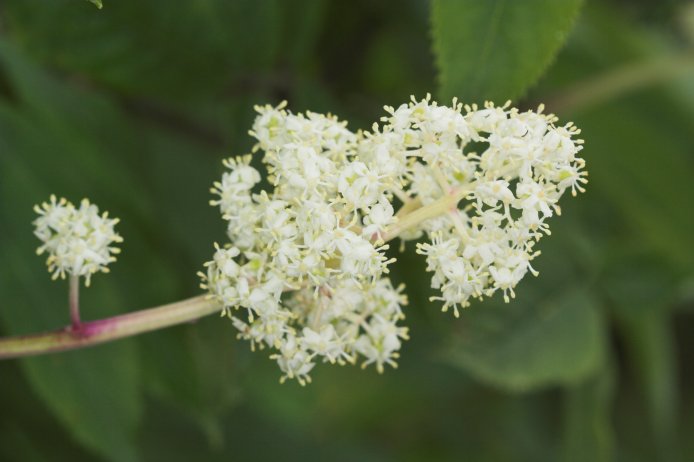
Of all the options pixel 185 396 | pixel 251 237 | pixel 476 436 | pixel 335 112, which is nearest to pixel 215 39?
pixel 335 112

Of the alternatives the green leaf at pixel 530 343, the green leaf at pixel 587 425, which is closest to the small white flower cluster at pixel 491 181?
the green leaf at pixel 530 343

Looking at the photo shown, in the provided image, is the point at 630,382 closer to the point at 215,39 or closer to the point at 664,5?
the point at 664,5

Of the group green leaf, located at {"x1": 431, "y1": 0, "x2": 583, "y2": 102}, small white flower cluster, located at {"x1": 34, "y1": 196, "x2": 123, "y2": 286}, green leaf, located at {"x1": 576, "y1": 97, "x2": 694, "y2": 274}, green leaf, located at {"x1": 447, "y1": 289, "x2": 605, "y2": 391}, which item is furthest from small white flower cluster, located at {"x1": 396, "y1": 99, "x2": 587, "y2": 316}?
green leaf, located at {"x1": 576, "y1": 97, "x2": 694, "y2": 274}

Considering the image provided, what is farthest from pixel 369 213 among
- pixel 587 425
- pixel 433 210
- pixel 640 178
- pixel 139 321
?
pixel 640 178

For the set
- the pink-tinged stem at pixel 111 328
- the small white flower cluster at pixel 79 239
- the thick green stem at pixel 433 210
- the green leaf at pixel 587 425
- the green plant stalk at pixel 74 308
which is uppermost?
the green leaf at pixel 587 425

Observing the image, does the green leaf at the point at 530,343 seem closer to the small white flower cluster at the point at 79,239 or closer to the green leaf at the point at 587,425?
the green leaf at the point at 587,425

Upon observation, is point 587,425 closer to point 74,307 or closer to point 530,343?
point 530,343

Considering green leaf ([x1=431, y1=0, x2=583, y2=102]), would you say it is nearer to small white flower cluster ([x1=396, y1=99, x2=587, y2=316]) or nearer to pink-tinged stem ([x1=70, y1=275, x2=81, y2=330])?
small white flower cluster ([x1=396, y1=99, x2=587, y2=316])
